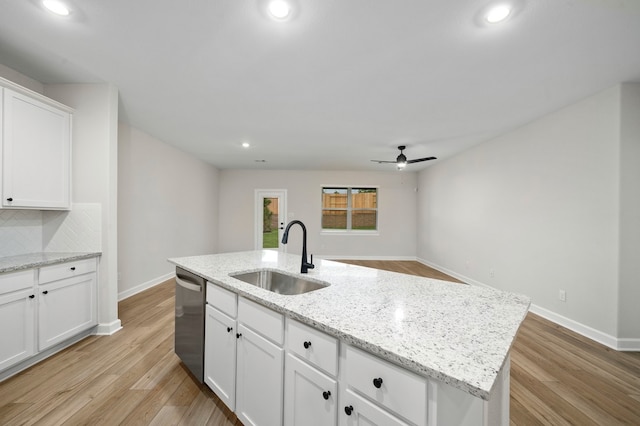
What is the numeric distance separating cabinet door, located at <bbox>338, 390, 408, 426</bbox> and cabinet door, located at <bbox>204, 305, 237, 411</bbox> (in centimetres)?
79

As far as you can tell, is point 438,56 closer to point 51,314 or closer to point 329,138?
point 329,138

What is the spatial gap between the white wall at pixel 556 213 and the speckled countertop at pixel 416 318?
2274 mm

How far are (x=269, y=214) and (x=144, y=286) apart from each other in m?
3.65

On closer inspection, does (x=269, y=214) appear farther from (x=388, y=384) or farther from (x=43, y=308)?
(x=388, y=384)

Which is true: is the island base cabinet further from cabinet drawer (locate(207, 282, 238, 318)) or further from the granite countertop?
the granite countertop

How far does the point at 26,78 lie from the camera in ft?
7.85

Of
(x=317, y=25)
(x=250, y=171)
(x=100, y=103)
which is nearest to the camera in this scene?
(x=317, y=25)

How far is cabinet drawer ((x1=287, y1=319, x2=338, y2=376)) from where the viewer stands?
3.02 ft

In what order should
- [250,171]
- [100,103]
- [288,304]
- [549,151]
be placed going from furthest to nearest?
[250,171], [549,151], [100,103], [288,304]

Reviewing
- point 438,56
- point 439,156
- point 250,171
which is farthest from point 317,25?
point 250,171

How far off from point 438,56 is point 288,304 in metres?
2.18

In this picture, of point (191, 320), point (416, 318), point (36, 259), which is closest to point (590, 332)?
point (416, 318)

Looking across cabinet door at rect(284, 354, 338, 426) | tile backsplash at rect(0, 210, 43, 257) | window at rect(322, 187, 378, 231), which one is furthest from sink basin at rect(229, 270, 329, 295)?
window at rect(322, 187, 378, 231)

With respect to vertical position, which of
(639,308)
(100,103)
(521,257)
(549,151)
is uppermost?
(100,103)
